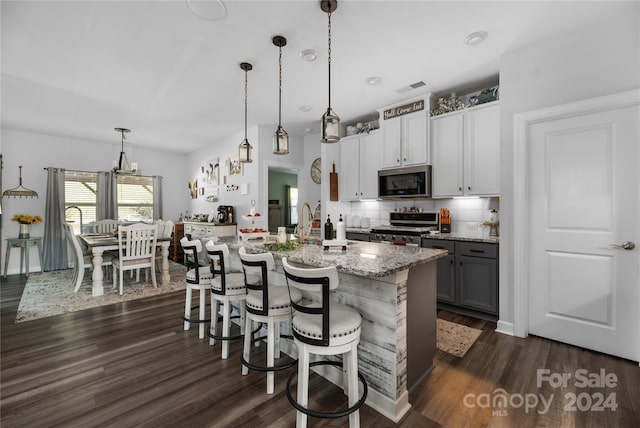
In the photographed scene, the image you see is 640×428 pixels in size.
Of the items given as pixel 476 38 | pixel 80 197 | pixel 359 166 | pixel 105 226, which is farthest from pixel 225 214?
pixel 476 38

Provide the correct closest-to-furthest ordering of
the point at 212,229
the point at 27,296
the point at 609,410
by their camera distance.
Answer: the point at 609,410 < the point at 27,296 < the point at 212,229

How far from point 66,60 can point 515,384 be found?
4990 millimetres

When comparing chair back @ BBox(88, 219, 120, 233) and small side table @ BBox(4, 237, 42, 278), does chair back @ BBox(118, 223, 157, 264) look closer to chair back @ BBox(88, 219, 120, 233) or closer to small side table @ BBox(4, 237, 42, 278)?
chair back @ BBox(88, 219, 120, 233)

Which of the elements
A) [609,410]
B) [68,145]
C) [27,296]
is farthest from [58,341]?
[68,145]

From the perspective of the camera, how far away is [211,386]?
1.97 meters

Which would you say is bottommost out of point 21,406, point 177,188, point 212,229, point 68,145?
point 21,406

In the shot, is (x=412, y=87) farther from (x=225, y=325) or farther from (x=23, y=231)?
(x=23, y=231)

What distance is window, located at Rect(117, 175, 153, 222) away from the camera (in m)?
6.77

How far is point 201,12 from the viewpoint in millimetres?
2168

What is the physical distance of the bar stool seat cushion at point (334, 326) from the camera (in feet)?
4.93

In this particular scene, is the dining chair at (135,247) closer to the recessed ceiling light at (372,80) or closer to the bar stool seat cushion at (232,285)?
the bar stool seat cushion at (232,285)

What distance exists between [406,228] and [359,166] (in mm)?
1330

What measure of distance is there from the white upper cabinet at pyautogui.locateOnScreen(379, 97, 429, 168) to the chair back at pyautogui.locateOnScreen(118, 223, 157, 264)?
3.81 metres

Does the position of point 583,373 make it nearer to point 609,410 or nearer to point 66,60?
point 609,410
